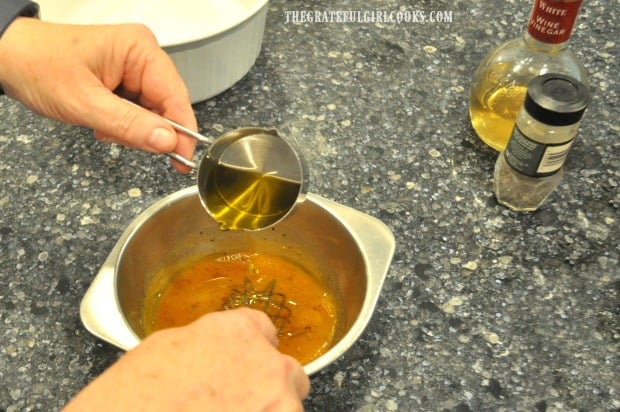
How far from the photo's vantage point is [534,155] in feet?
2.84

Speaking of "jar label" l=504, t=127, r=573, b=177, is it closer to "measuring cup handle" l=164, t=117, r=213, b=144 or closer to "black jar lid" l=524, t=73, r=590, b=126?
"black jar lid" l=524, t=73, r=590, b=126

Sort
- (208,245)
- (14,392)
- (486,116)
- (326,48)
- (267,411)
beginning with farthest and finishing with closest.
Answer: (326,48) → (486,116) → (208,245) → (14,392) → (267,411)

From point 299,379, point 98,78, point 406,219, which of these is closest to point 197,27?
point 98,78

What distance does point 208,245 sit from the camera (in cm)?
90

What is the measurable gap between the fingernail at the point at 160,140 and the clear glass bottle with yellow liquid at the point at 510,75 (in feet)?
1.59

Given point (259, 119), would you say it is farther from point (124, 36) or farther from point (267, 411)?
point (267, 411)

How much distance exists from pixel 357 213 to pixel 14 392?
1.40 ft

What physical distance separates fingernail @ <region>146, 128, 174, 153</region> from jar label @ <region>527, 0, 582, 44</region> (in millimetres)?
488

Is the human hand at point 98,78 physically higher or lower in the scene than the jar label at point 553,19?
lower

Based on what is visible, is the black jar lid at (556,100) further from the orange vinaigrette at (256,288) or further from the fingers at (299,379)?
the fingers at (299,379)

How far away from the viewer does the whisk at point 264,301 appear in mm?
839

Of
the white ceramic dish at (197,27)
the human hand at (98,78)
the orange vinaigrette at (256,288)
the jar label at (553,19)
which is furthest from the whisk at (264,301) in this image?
the jar label at (553,19)

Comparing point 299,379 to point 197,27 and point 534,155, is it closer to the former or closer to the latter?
point 534,155

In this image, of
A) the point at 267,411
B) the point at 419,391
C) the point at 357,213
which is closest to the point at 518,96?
the point at 357,213
